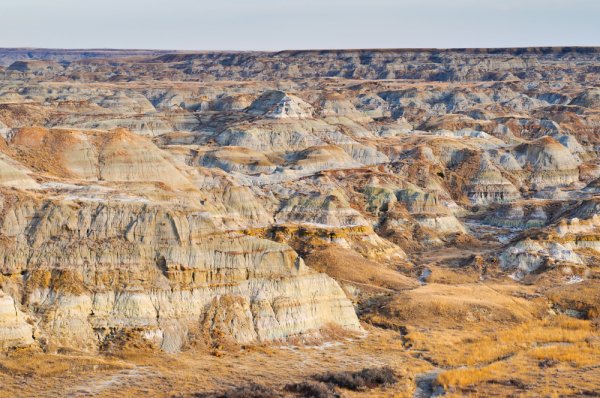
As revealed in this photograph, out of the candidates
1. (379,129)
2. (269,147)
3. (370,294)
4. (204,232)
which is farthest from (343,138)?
(204,232)

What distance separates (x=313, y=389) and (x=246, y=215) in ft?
141

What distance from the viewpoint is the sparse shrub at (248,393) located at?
37594 millimetres

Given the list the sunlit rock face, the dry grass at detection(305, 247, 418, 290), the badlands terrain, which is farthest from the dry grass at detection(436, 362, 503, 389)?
the dry grass at detection(305, 247, 418, 290)

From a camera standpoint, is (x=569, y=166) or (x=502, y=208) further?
(x=569, y=166)

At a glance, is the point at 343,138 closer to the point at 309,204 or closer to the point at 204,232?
the point at 309,204

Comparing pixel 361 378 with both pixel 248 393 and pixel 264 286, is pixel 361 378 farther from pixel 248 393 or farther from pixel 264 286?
pixel 264 286

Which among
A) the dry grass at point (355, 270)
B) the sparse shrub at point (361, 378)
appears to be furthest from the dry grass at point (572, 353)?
the dry grass at point (355, 270)

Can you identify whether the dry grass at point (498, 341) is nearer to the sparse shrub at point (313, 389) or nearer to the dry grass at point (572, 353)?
the dry grass at point (572, 353)

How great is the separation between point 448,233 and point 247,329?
52.6 meters

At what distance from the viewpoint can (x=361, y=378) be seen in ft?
134

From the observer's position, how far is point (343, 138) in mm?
139625

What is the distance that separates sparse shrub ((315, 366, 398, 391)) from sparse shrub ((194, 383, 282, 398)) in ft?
12.1

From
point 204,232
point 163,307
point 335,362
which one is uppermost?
point 204,232

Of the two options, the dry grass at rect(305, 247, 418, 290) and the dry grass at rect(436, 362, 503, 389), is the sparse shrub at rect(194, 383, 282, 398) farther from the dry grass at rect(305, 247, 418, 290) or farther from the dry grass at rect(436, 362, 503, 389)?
the dry grass at rect(305, 247, 418, 290)
